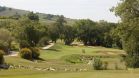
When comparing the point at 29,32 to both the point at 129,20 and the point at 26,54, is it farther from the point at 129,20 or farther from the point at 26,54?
the point at 129,20

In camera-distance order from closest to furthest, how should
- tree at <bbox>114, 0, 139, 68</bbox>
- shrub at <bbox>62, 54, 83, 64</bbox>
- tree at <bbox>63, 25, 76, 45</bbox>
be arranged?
tree at <bbox>114, 0, 139, 68</bbox>
shrub at <bbox>62, 54, 83, 64</bbox>
tree at <bbox>63, 25, 76, 45</bbox>

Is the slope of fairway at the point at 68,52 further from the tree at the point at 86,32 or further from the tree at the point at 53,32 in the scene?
the tree at the point at 86,32

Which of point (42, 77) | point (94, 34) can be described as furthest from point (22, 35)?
point (42, 77)

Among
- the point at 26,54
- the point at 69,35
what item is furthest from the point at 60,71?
the point at 69,35

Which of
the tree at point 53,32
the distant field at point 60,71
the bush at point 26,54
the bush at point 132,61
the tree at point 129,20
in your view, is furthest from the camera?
the tree at point 53,32

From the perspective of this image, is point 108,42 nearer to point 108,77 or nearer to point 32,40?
point 32,40

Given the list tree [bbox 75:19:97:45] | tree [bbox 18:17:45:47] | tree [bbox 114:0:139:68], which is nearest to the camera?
tree [bbox 114:0:139:68]

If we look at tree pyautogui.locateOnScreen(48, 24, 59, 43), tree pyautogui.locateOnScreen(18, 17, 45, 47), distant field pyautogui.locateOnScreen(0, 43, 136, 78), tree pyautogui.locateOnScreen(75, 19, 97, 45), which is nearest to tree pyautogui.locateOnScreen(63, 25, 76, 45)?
tree pyautogui.locateOnScreen(75, 19, 97, 45)

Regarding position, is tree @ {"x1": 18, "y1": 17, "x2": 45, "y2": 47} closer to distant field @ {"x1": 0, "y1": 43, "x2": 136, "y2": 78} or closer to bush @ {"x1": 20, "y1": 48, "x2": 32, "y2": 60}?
distant field @ {"x1": 0, "y1": 43, "x2": 136, "y2": 78}

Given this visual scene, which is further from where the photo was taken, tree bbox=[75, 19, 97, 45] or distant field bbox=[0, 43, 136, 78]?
tree bbox=[75, 19, 97, 45]

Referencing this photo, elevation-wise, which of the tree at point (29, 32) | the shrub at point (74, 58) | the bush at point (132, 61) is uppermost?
the tree at point (29, 32)

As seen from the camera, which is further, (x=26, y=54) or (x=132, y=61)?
(x=26, y=54)

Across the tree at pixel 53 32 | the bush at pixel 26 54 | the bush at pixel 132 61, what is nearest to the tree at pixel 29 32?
the bush at pixel 26 54

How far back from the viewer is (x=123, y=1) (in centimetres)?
5056
